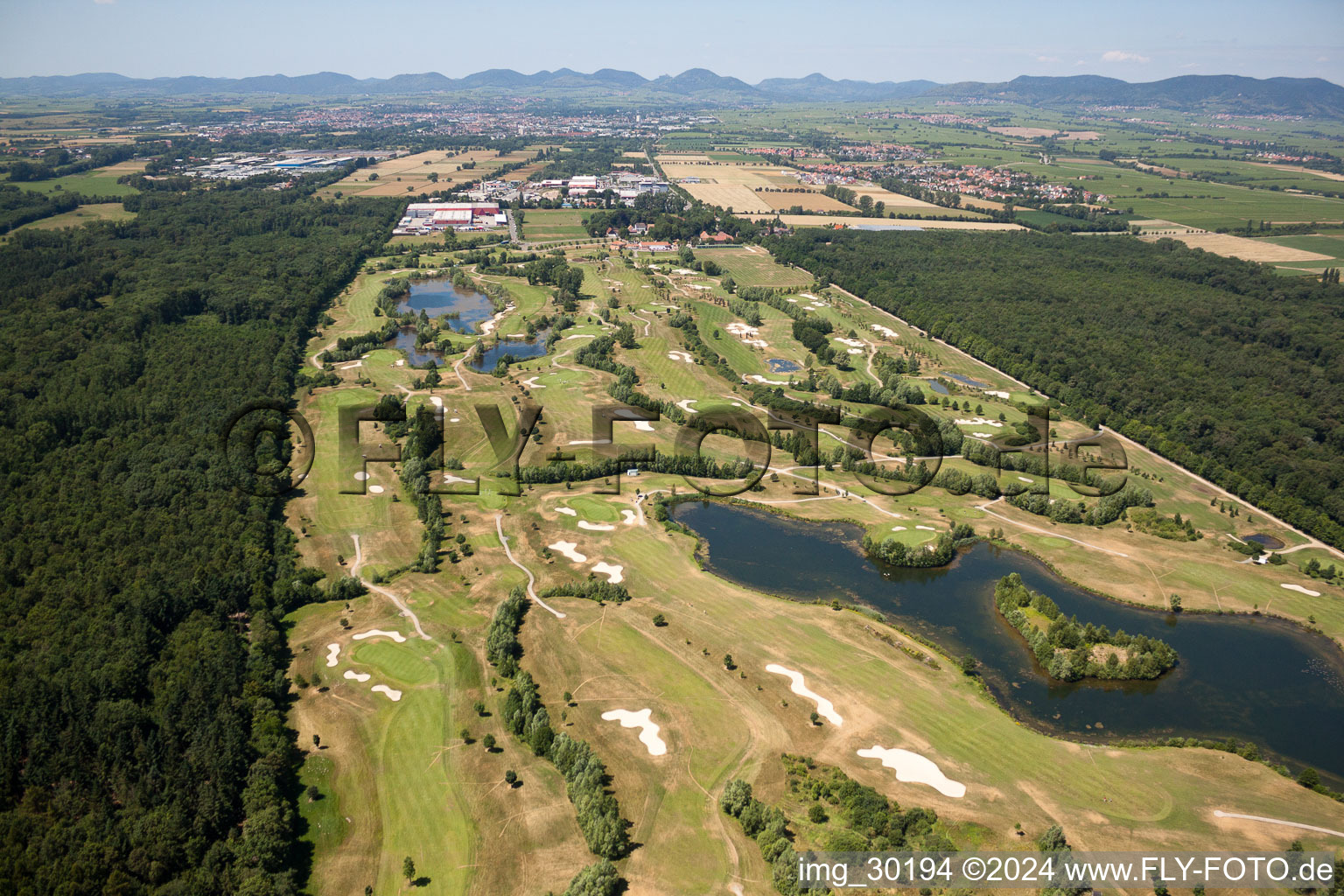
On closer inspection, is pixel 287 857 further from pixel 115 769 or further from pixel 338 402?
pixel 338 402

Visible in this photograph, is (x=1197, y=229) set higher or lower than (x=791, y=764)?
higher

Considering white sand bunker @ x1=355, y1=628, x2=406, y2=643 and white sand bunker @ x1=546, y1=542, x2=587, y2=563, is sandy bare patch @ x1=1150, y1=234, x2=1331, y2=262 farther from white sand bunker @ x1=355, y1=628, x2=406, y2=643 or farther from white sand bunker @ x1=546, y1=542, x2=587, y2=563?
white sand bunker @ x1=355, y1=628, x2=406, y2=643

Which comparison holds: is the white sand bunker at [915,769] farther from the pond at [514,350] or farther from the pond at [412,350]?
the pond at [412,350]

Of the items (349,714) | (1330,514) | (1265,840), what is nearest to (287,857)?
(349,714)

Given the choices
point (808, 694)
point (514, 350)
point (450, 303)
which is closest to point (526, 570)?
point (808, 694)

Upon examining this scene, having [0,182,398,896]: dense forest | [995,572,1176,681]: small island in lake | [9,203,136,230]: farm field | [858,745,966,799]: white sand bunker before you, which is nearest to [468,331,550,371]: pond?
[0,182,398,896]: dense forest
